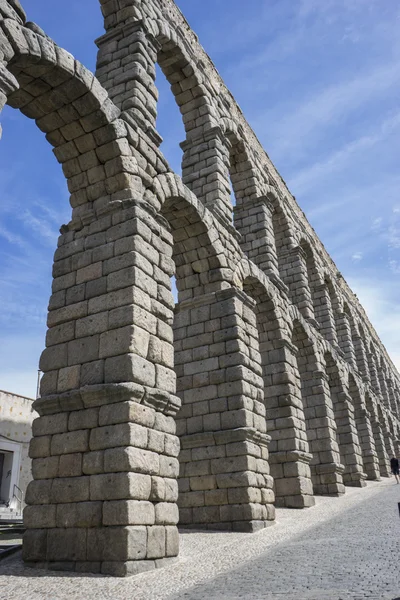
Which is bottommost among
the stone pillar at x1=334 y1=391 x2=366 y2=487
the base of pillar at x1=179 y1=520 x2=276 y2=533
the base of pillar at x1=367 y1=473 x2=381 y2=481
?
the base of pillar at x1=179 y1=520 x2=276 y2=533

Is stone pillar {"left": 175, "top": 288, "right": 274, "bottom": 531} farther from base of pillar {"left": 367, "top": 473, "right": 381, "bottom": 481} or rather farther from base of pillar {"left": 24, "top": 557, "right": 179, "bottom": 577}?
base of pillar {"left": 367, "top": 473, "right": 381, "bottom": 481}

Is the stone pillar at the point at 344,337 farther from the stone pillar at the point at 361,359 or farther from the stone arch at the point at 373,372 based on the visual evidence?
the stone arch at the point at 373,372

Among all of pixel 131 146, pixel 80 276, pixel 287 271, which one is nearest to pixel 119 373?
pixel 80 276

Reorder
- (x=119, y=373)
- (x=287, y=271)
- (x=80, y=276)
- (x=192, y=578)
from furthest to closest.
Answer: (x=287, y=271) → (x=80, y=276) → (x=119, y=373) → (x=192, y=578)

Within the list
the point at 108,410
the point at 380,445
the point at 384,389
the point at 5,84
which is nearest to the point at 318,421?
the point at 108,410

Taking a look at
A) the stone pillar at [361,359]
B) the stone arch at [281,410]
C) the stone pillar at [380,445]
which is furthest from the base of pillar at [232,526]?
the stone pillar at [361,359]

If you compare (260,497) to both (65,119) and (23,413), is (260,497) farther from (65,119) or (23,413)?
(23,413)

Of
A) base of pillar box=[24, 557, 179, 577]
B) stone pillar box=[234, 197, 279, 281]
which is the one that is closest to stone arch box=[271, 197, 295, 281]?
stone pillar box=[234, 197, 279, 281]

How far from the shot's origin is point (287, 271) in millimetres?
17453

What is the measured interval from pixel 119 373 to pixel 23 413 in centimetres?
1444

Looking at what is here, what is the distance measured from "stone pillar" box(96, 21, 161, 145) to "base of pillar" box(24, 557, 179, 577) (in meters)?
6.24

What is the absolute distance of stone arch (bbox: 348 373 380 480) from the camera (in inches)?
808

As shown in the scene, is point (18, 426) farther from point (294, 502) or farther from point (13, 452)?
point (294, 502)

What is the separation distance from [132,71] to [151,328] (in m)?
5.06
